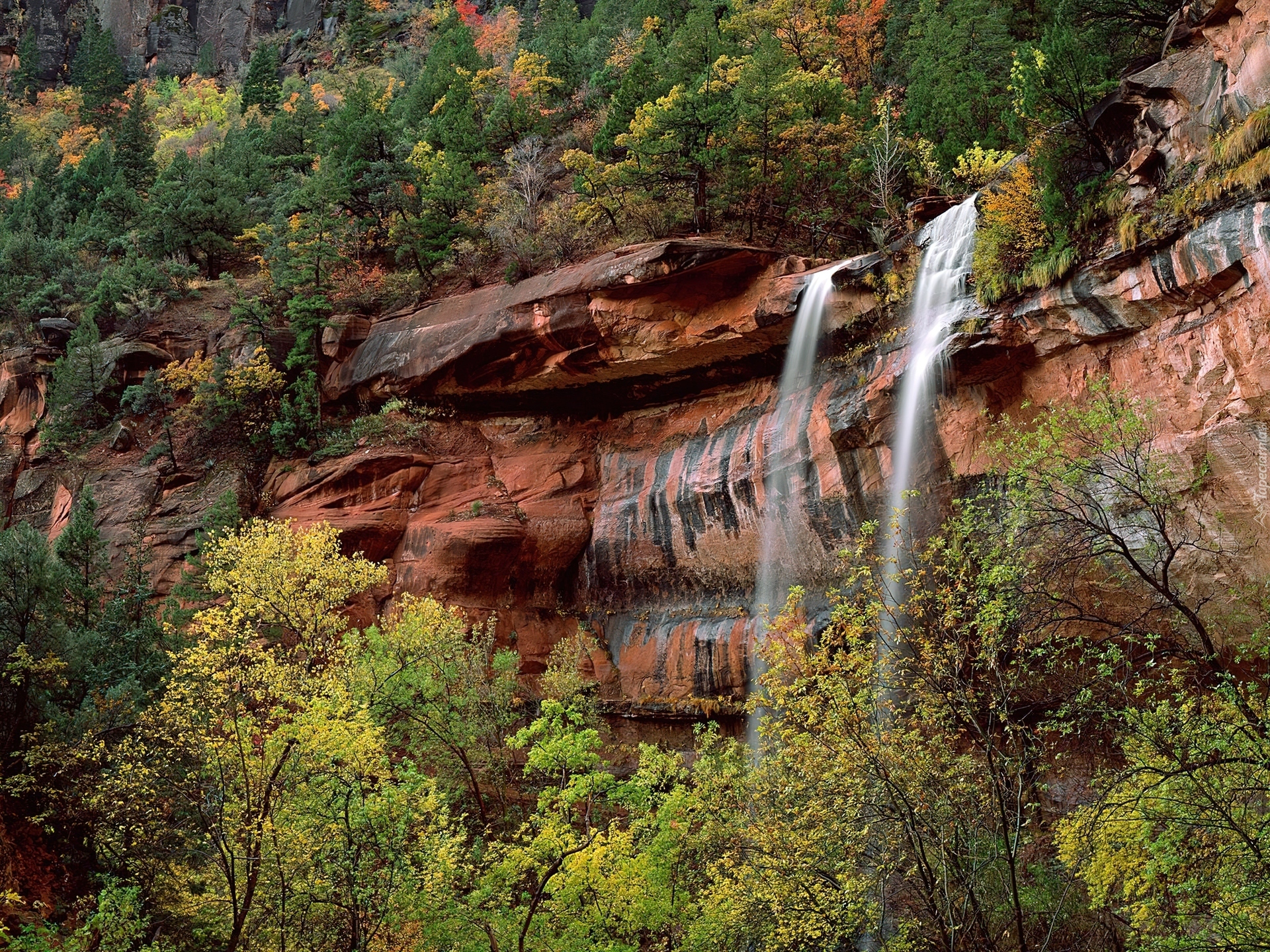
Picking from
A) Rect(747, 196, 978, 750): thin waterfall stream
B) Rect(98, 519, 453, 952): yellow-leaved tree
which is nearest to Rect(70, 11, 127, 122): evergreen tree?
Rect(747, 196, 978, 750): thin waterfall stream

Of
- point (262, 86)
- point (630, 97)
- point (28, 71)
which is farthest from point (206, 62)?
point (630, 97)

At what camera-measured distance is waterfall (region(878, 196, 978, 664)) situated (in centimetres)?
2348

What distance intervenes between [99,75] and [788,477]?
6655cm

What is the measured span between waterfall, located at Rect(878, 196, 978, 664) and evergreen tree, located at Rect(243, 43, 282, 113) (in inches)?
2090

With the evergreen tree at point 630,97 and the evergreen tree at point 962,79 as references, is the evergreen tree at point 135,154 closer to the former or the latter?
the evergreen tree at point 630,97

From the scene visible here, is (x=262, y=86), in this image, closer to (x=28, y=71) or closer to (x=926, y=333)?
(x=28, y=71)

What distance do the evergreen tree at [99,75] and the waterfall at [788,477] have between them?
2472 inches

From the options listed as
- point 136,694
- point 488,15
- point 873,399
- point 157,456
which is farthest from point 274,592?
point 488,15

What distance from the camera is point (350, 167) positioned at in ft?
132

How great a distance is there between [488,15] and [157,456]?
4848 centimetres

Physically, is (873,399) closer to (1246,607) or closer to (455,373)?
(1246,607)

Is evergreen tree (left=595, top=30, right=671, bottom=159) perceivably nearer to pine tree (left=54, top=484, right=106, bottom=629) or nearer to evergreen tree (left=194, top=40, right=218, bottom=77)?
pine tree (left=54, top=484, right=106, bottom=629)

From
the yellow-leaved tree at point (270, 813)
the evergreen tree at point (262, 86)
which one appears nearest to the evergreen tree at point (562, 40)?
the evergreen tree at point (262, 86)

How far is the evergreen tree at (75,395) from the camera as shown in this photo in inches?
1494
